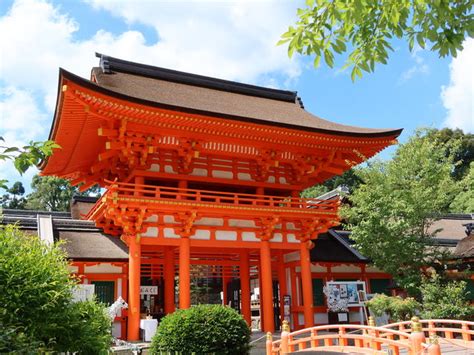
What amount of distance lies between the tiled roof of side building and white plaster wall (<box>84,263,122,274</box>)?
5.90 metres

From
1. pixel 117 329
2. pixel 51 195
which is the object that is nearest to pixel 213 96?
pixel 117 329

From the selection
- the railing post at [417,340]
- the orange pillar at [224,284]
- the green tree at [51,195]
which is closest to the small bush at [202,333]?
the railing post at [417,340]

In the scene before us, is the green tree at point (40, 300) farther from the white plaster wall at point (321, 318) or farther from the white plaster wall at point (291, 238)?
the white plaster wall at point (321, 318)

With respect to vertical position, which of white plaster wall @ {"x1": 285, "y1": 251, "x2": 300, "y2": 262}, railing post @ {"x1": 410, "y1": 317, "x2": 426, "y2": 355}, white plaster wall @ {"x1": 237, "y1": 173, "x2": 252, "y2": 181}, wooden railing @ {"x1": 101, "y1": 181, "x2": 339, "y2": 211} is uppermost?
white plaster wall @ {"x1": 237, "y1": 173, "x2": 252, "y2": 181}

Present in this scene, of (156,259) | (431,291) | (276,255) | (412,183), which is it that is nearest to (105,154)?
(156,259)

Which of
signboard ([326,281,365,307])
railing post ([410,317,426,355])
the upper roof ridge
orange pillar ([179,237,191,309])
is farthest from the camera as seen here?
the upper roof ridge

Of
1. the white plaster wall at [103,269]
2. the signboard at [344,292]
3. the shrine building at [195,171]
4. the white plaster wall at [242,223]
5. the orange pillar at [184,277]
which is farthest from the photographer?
the signboard at [344,292]

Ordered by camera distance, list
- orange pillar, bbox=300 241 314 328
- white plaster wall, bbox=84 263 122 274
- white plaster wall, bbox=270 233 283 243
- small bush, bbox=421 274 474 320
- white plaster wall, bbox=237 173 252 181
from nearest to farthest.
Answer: small bush, bbox=421 274 474 320, white plaster wall, bbox=84 263 122 274, orange pillar, bbox=300 241 314 328, white plaster wall, bbox=270 233 283 243, white plaster wall, bbox=237 173 252 181

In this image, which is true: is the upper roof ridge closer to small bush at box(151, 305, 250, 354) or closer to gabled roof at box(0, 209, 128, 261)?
gabled roof at box(0, 209, 128, 261)

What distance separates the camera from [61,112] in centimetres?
1316

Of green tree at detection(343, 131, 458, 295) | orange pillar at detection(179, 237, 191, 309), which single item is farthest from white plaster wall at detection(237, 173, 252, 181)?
green tree at detection(343, 131, 458, 295)

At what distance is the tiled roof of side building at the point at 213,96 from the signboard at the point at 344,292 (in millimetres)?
5646

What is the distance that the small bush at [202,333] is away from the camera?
10484 mm

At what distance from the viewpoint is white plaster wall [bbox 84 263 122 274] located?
15.0 meters
